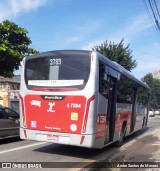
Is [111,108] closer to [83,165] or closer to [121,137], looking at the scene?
[121,137]

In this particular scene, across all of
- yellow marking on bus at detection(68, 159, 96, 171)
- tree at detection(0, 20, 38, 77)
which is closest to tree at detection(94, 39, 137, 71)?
tree at detection(0, 20, 38, 77)

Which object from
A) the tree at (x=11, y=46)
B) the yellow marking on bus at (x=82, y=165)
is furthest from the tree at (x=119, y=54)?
the yellow marking on bus at (x=82, y=165)

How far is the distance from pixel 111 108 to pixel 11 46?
31.3 feet

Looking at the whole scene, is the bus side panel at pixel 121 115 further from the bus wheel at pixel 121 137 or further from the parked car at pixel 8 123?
the parked car at pixel 8 123

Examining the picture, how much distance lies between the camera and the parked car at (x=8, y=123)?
11.7m

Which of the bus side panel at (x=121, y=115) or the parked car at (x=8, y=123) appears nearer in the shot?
the bus side panel at (x=121, y=115)

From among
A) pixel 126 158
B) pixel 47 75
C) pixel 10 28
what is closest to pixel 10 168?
pixel 47 75

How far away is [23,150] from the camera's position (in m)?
10.0

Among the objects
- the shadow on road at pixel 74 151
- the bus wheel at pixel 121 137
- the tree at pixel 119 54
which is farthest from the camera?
the tree at pixel 119 54

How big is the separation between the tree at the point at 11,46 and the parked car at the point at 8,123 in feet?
18.1

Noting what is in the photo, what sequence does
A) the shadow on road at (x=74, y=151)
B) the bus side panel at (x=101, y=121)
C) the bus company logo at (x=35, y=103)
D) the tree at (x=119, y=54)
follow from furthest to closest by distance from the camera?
the tree at (x=119, y=54) → the shadow on road at (x=74, y=151) → the bus company logo at (x=35, y=103) → the bus side panel at (x=101, y=121)

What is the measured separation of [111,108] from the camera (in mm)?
9977

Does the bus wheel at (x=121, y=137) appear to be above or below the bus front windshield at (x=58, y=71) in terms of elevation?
below

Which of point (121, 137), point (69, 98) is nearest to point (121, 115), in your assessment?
point (121, 137)
